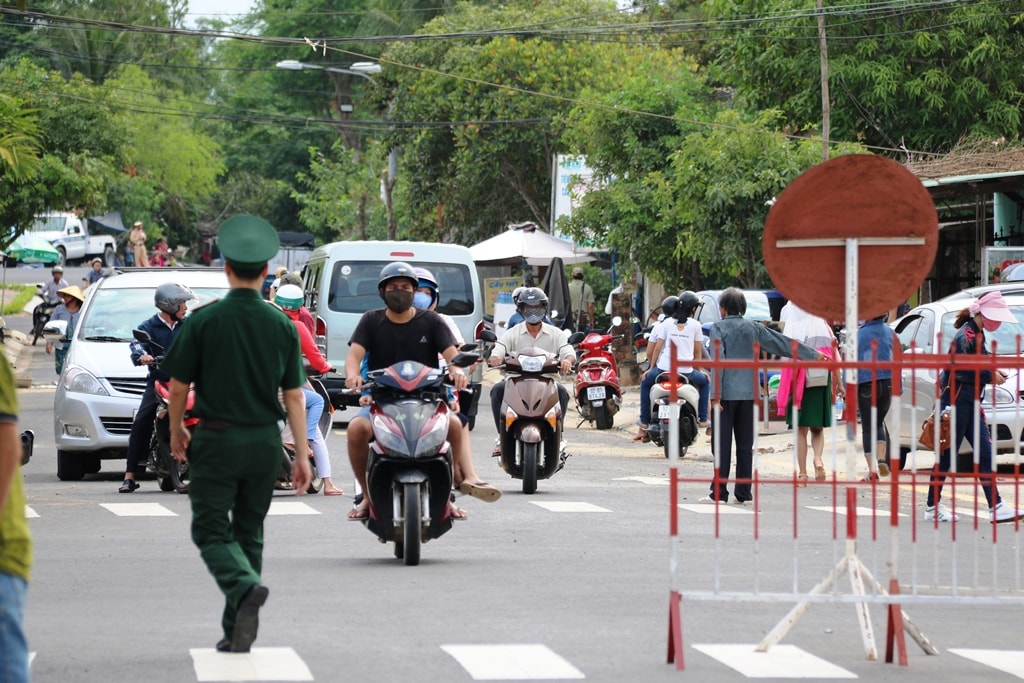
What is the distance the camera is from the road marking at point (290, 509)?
13469 millimetres

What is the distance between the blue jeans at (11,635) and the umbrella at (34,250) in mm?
62769

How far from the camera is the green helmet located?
14.7 metres

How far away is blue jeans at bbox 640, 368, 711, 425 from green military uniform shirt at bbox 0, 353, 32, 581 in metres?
15.9

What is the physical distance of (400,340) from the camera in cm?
1075

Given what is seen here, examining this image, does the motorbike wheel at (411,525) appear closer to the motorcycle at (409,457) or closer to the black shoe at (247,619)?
the motorcycle at (409,457)

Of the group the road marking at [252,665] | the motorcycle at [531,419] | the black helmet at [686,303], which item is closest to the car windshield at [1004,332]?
the black helmet at [686,303]

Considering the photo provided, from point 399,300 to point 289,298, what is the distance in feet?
13.7

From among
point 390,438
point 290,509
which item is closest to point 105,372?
point 290,509

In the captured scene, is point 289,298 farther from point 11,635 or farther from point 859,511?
point 11,635

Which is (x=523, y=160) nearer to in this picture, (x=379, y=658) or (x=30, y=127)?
(x=30, y=127)

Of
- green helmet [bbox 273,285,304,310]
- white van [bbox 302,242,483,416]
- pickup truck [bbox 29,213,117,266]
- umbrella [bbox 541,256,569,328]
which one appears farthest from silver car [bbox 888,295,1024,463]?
pickup truck [bbox 29,213,117,266]

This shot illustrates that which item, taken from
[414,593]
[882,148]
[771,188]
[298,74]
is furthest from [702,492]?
[298,74]

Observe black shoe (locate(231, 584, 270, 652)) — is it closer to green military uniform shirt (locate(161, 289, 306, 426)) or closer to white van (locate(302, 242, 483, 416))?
green military uniform shirt (locate(161, 289, 306, 426))

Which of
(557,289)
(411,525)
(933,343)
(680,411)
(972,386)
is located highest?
(557,289)
